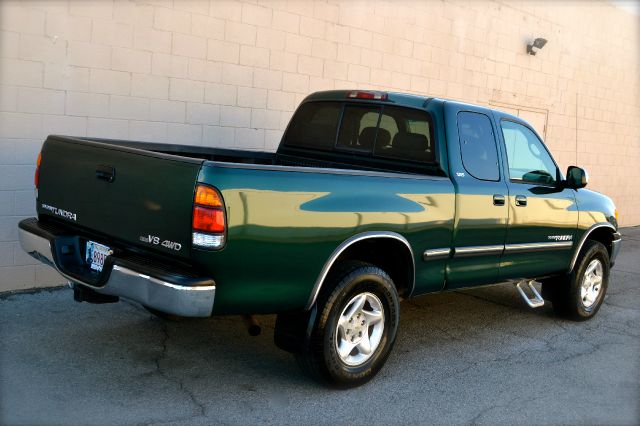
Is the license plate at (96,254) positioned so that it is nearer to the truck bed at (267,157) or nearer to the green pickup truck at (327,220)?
the green pickup truck at (327,220)

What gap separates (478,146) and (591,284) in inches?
93.9

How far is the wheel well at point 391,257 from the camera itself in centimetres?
486

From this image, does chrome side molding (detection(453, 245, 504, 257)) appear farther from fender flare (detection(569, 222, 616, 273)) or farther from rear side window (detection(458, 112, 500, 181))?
fender flare (detection(569, 222, 616, 273))

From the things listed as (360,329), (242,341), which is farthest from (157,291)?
(242,341)

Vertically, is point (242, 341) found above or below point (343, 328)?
below

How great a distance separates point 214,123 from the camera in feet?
25.4

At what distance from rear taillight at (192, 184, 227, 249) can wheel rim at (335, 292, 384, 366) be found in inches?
45.3

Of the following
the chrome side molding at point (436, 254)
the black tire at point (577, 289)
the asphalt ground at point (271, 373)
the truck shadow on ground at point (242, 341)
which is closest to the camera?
the asphalt ground at point (271, 373)

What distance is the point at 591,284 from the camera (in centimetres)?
704

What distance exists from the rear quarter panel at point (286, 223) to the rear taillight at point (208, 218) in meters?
0.04

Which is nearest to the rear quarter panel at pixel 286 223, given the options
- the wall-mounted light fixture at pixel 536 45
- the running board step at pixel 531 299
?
the running board step at pixel 531 299

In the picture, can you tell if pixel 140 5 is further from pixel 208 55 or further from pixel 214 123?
pixel 214 123

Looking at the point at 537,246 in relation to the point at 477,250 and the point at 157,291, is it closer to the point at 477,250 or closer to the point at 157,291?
the point at 477,250

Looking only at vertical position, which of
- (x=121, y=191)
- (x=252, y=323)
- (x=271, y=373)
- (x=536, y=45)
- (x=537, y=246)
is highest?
(x=536, y=45)
